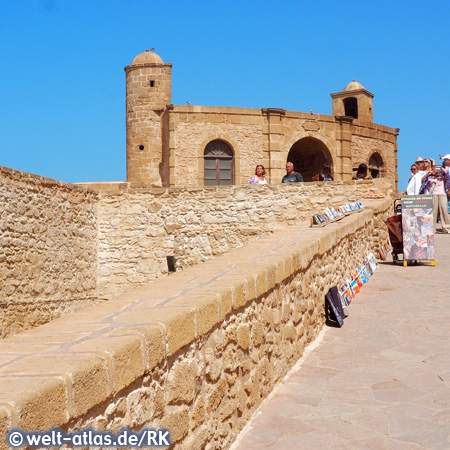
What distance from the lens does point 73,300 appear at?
34.7ft

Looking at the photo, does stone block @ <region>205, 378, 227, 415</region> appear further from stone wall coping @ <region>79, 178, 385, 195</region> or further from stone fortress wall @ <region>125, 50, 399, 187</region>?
stone fortress wall @ <region>125, 50, 399, 187</region>

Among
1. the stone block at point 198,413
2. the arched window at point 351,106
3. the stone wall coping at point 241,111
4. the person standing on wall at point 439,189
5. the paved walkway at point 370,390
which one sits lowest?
the paved walkway at point 370,390

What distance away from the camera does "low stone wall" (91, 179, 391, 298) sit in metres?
11.5

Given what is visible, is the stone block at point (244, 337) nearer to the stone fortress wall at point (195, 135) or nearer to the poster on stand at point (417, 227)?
the poster on stand at point (417, 227)

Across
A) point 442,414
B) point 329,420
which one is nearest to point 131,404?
point 329,420

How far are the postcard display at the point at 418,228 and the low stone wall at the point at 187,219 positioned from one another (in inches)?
78.3

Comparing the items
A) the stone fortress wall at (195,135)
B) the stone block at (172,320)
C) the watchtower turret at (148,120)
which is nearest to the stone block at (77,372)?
the stone block at (172,320)

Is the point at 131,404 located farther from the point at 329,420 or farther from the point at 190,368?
the point at 329,420

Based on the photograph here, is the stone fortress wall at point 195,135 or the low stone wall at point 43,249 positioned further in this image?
the stone fortress wall at point 195,135

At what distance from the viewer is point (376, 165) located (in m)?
25.8

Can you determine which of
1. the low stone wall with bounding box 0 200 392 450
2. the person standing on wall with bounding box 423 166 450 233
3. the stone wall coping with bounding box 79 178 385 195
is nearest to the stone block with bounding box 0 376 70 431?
the low stone wall with bounding box 0 200 392 450

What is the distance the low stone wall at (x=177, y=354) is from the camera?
191 cm

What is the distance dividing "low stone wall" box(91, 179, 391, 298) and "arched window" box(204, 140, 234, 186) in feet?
29.8

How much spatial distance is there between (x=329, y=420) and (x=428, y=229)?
6.57 meters
